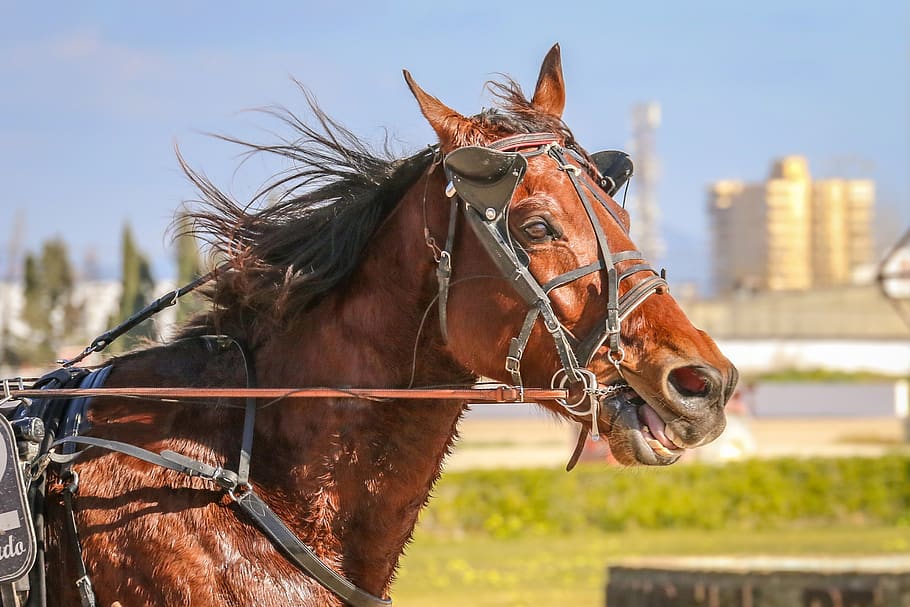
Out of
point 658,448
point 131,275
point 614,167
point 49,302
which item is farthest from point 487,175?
point 49,302

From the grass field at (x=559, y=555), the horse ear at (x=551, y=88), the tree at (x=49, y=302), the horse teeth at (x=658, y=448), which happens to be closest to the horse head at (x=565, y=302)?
the horse teeth at (x=658, y=448)

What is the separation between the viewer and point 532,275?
355 cm

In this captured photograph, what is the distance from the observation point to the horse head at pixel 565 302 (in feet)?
11.1

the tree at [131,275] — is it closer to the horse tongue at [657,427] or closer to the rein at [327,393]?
the rein at [327,393]

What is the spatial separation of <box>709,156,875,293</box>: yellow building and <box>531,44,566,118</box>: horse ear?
11104 centimetres

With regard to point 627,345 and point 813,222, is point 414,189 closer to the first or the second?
point 627,345

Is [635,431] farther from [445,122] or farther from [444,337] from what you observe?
[445,122]

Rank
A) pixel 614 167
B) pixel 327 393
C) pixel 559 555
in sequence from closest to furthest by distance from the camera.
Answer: pixel 327 393 → pixel 614 167 → pixel 559 555

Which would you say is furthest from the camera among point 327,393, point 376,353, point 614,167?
point 614,167

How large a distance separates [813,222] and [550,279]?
131 meters

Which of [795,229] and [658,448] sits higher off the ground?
[658,448]

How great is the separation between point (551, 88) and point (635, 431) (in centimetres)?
124

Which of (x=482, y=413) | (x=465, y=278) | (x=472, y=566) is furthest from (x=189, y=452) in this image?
(x=482, y=413)

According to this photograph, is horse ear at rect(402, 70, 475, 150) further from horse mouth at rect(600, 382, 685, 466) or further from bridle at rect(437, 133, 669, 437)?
horse mouth at rect(600, 382, 685, 466)
